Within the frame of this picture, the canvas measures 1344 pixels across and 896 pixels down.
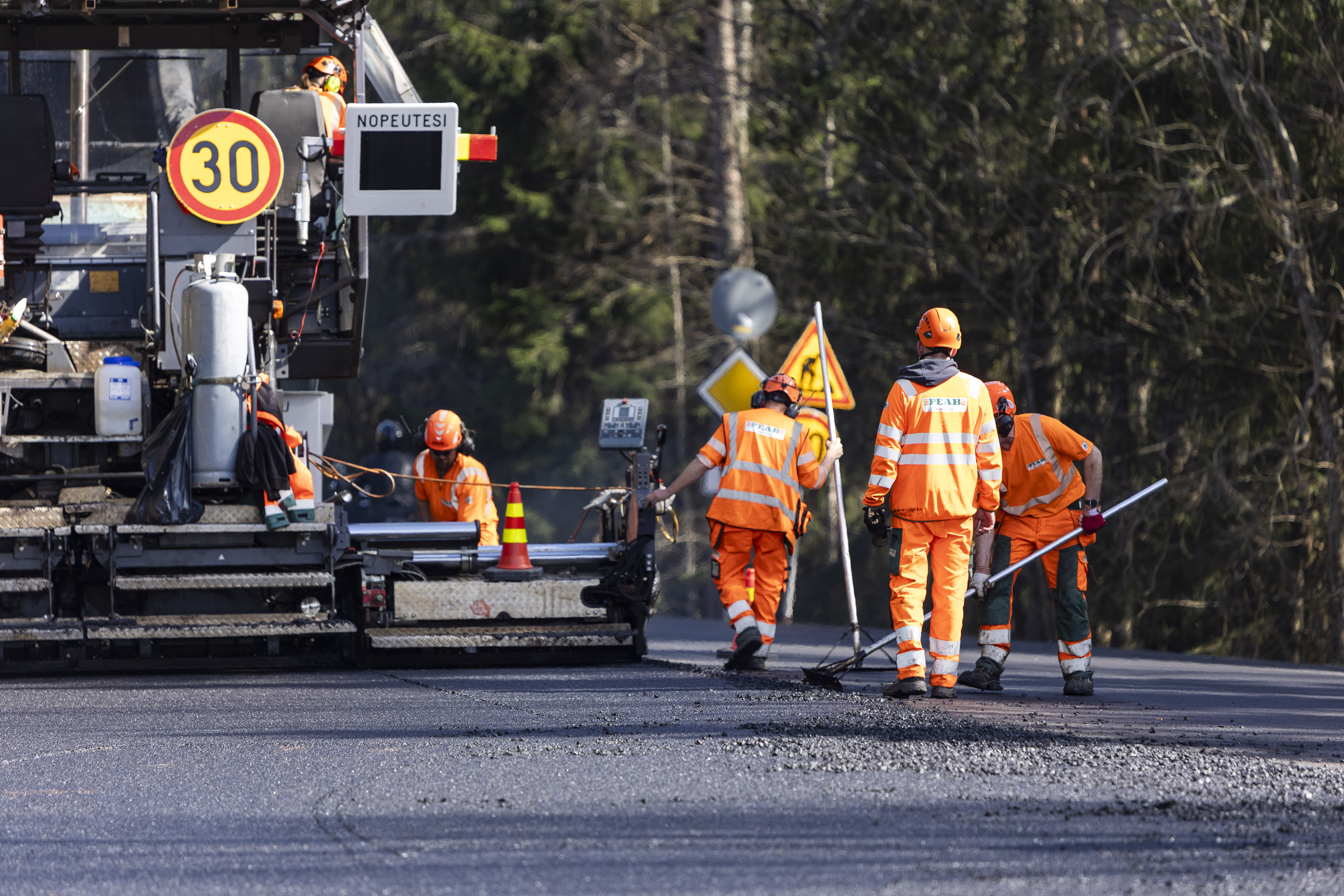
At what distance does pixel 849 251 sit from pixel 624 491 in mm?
8764

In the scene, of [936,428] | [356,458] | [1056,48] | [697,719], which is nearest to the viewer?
[697,719]

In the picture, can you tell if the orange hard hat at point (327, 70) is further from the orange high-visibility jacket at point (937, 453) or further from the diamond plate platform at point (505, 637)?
the orange high-visibility jacket at point (937, 453)

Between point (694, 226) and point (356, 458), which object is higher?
point (694, 226)

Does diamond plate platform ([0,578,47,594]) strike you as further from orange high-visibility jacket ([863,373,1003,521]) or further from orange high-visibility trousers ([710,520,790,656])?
orange high-visibility jacket ([863,373,1003,521])

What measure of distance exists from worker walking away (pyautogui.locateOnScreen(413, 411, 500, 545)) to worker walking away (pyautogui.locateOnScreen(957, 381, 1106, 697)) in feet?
10.7

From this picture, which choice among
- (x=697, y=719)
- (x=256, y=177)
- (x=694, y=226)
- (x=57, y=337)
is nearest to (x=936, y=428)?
(x=697, y=719)

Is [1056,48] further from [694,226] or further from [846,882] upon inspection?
[846,882]

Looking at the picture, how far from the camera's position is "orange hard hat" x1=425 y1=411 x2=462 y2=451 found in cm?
1062

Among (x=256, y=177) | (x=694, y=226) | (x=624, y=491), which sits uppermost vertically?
(x=694, y=226)

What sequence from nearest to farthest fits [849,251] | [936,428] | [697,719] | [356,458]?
[697,719] < [936,428] < [849,251] < [356,458]

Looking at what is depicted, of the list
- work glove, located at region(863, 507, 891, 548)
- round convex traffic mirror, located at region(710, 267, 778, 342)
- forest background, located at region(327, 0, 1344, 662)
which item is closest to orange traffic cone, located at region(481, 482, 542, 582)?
work glove, located at region(863, 507, 891, 548)

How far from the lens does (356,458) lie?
28109 mm

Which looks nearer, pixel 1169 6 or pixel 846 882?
pixel 846 882

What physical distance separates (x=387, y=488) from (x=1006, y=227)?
681 centimetres
